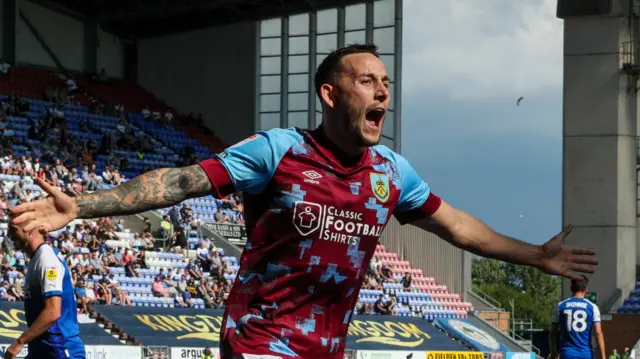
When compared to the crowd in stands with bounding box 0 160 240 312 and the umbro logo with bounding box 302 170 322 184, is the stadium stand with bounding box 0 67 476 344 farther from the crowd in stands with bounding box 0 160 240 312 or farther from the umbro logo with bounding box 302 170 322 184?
the umbro logo with bounding box 302 170 322 184

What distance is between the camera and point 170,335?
86.7ft

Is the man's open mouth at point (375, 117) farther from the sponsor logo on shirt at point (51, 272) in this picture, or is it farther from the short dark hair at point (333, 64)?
the sponsor logo on shirt at point (51, 272)

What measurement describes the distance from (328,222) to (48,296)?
3.82 m

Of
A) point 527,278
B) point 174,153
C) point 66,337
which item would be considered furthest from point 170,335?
point 527,278

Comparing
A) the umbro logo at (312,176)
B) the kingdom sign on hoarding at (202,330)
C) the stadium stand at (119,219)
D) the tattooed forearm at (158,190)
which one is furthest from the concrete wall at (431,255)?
the tattooed forearm at (158,190)

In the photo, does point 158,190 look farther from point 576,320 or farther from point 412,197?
point 576,320

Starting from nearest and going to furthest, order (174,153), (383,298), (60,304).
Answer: (60,304) < (383,298) < (174,153)

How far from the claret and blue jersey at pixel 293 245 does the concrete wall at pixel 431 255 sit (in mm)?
34181

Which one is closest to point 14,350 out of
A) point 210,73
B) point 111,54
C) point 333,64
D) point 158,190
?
point 158,190

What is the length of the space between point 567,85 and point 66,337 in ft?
106

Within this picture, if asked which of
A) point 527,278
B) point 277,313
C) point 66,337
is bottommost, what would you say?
point 527,278

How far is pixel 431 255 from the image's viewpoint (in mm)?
39875

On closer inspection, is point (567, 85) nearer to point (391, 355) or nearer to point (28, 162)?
point (391, 355)

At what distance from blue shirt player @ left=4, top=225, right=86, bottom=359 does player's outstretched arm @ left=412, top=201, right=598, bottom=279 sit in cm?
352
